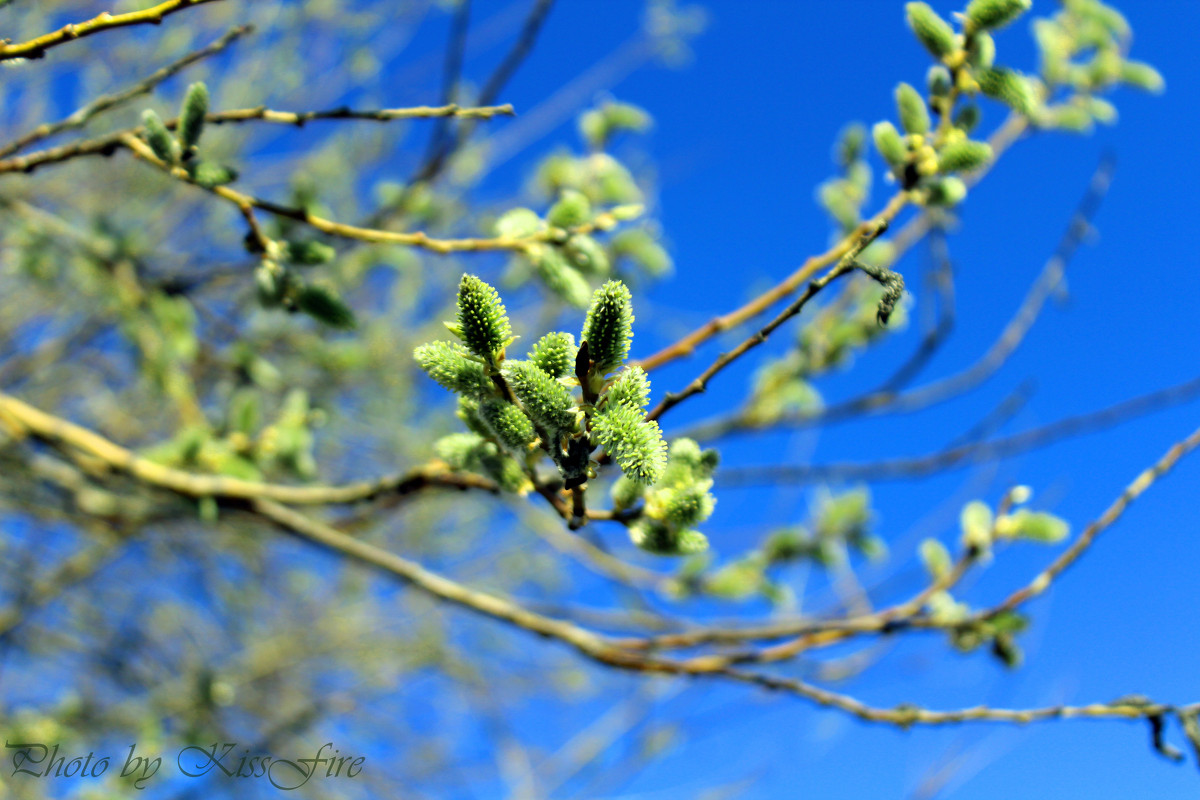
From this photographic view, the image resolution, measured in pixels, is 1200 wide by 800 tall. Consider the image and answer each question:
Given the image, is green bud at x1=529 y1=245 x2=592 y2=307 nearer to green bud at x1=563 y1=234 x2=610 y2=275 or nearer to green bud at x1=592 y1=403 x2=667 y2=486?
green bud at x1=563 y1=234 x2=610 y2=275

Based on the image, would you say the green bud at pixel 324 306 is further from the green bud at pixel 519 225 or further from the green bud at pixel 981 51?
the green bud at pixel 981 51

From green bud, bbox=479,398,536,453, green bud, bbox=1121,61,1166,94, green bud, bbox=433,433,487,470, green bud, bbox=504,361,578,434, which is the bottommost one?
green bud, bbox=504,361,578,434

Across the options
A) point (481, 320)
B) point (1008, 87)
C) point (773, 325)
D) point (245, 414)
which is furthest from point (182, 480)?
point (1008, 87)

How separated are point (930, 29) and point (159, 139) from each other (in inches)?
48.7

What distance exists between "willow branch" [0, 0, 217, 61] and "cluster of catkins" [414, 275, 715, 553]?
0.63 metres

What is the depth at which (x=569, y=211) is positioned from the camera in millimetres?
1361

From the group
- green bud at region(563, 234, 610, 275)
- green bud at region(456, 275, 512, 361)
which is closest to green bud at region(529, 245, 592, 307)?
green bud at region(563, 234, 610, 275)

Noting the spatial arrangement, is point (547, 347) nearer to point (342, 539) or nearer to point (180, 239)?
point (342, 539)

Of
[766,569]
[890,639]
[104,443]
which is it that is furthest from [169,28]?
[890,639]

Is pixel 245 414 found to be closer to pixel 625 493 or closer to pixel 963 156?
pixel 625 493

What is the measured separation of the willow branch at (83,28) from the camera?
Answer: 1.03m

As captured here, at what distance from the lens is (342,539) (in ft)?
5.84

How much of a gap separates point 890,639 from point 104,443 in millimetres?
1842

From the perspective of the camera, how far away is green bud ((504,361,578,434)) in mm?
745
